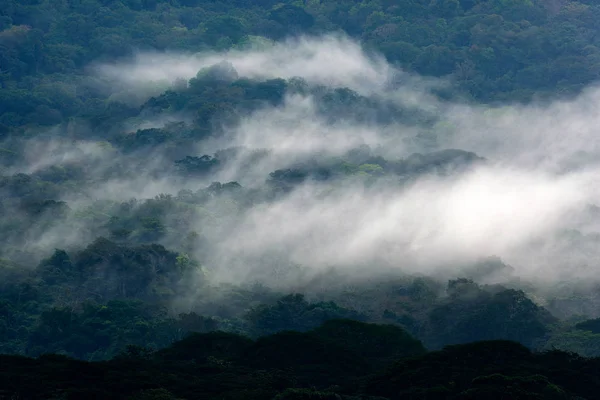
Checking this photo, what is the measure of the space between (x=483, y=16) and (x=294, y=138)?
154 ft

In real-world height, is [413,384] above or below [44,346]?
below

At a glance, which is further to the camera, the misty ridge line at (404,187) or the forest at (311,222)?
the misty ridge line at (404,187)

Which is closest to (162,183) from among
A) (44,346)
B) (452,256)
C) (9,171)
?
(9,171)

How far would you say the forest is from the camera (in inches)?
2008

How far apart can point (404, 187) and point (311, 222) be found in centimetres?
1850

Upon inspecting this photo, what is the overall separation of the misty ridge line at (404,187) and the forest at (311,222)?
1.47ft

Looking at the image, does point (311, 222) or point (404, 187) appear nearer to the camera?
point (311, 222)

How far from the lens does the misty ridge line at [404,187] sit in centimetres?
11181

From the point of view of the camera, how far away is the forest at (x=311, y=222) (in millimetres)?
51000

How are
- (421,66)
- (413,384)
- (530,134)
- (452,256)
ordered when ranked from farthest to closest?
1. (421,66)
2. (530,134)
3. (452,256)
4. (413,384)

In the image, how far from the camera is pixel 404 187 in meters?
139

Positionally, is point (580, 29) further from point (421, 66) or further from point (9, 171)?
point (9, 171)

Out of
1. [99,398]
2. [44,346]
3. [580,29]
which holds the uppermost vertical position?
[580,29]

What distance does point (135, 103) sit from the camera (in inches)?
7215
